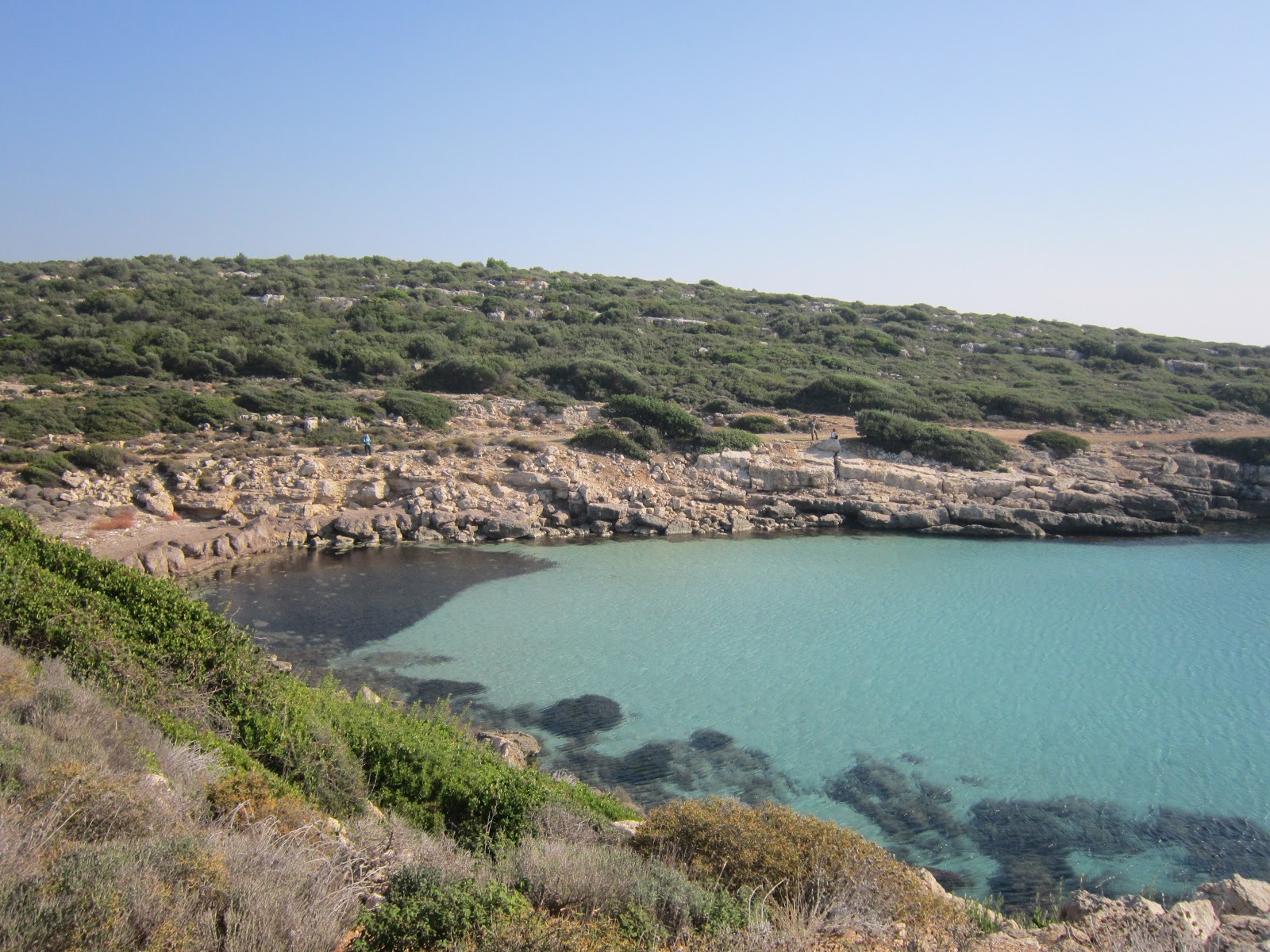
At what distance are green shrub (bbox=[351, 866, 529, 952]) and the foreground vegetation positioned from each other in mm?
13

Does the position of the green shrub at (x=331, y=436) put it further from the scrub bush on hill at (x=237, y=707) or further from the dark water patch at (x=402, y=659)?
the scrub bush on hill at (x=237, y=707)

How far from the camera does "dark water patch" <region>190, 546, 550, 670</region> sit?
548 inches

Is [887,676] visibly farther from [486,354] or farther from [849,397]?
[486,354]

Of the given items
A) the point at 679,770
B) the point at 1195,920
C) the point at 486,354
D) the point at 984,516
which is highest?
the point at 486,354

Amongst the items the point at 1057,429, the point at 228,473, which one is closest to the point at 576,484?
the point at 228,473

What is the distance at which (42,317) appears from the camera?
30.6 metres

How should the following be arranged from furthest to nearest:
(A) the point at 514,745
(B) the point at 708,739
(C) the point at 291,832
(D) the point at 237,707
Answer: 1. (B) the point at 708,739
2. (A) the point at 514,745
3. (D) the point at 237,707
4. (C) the point at 291,832

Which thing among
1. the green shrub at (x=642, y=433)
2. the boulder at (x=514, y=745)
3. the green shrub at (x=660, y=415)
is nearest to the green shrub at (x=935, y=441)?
the green shrub at (x=660, y=415)

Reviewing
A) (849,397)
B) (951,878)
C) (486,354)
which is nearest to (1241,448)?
(849,397)

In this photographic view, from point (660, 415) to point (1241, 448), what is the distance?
21.0 metres

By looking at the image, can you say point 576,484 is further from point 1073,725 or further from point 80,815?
point 80,815

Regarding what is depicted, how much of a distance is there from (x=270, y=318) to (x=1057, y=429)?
1354 inches

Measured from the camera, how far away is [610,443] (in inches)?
1012

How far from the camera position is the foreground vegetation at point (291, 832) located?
133 inches
